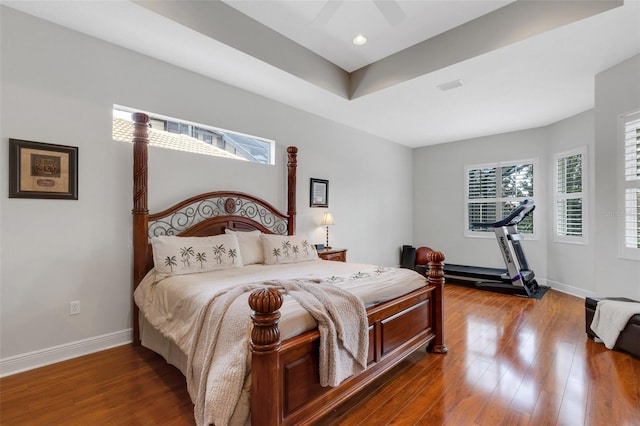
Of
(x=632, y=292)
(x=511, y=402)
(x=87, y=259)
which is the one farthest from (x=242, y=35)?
(x=632, y=292)

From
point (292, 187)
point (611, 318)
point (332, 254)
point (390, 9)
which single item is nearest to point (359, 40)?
point (390, 9)

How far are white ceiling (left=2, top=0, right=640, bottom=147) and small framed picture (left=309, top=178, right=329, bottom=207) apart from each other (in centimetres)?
117

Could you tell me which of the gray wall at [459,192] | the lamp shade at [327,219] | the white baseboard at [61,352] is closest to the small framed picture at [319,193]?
the lamp shade at [327,219]

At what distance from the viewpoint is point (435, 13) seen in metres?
2.87

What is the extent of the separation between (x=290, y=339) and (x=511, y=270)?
15.2 ft

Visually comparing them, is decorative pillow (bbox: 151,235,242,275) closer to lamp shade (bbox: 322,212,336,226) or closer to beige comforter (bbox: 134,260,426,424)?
beige comforter (bbox: 134,260,426,424)

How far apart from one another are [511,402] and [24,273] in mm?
3827

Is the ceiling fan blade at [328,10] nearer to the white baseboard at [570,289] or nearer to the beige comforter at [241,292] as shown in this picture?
the beige comforter at [241,292]

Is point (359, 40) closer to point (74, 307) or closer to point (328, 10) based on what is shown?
point (328, 10)

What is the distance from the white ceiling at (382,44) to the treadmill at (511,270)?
1756 mm

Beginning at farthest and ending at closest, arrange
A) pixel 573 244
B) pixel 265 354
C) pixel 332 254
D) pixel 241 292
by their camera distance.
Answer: pixel 573 244 < pixel 332 254 < pixel 241 292 < pixel 265 354

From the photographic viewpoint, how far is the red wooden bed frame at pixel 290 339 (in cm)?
142

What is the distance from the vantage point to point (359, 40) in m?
3.29

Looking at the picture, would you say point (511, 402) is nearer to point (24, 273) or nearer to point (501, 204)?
point (24, 273)
